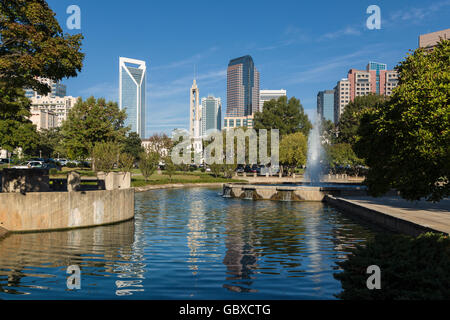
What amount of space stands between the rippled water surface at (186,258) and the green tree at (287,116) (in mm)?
71838

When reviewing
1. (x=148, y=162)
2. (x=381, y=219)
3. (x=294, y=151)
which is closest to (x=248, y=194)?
(x=381, y=219)

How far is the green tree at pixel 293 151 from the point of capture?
74750mm

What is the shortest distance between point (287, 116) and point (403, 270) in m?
90.5

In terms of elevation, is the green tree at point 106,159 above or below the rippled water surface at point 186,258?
above

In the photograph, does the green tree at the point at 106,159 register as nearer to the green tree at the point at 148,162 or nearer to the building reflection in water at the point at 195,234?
the building reflection in water at the point at 195,234

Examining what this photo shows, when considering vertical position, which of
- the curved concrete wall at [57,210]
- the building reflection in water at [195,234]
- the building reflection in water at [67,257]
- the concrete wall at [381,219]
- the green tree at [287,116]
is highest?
the green tree at [287,116]

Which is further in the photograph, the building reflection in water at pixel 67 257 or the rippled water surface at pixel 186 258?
the building reflection in water at pixel 67 257

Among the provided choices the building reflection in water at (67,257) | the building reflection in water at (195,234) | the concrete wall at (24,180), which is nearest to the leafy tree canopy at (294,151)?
the building reflection in water at (195,234)

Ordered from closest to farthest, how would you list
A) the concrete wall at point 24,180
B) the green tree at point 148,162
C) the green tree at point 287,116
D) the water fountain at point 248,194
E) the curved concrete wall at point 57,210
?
the curved concrete wall at point 57,210
the concrete wall at point 24,180
the water fountain at point 248,194
the green tree at point 148,162
the green tree at point 287,116

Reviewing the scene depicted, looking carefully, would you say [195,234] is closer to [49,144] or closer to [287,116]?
[287,116]

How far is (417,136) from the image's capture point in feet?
54.5

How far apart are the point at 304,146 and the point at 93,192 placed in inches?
2413
